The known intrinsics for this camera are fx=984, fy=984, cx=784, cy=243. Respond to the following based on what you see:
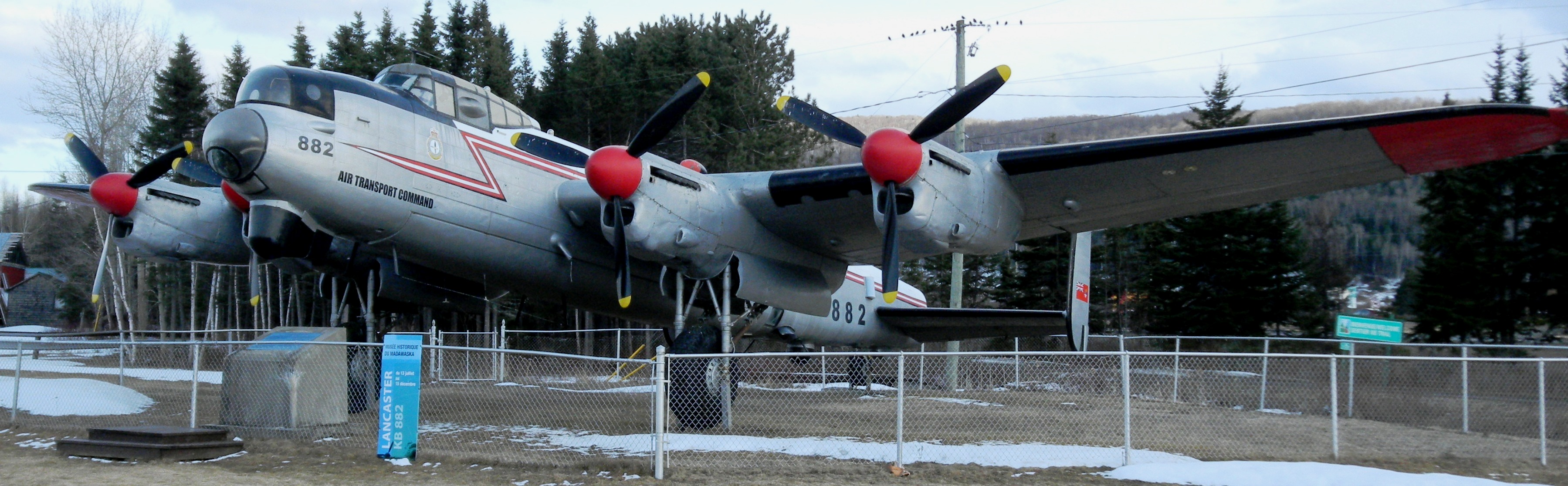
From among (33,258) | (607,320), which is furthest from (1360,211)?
(33,258)

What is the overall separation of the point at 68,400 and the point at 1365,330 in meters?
19.0

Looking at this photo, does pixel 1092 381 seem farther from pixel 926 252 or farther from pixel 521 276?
pixel 521 276

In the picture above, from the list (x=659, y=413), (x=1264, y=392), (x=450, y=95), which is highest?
(x=450, y=95)

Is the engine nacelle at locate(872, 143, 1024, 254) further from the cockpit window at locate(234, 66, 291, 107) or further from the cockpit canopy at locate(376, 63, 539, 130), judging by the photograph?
the cockpit window at locate(234, 66, 291, 107)

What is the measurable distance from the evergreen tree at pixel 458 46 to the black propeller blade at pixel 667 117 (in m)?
30.1

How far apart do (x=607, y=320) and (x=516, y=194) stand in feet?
96.0

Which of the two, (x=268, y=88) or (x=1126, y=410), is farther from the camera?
(x=268, y=88)

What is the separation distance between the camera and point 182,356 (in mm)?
25891

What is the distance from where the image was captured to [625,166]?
11.1m

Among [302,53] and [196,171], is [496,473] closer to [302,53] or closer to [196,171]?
[196,171]

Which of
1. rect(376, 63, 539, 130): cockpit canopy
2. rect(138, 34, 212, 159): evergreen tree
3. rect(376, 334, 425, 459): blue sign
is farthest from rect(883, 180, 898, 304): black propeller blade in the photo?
rect(138, 34, 212, 159): evergreen tree

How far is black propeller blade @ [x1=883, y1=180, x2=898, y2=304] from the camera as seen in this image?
10484 millimetres

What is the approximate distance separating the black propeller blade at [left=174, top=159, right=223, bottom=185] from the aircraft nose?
4593 millimetres

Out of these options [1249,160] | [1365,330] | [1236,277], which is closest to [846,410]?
[1249,160]
